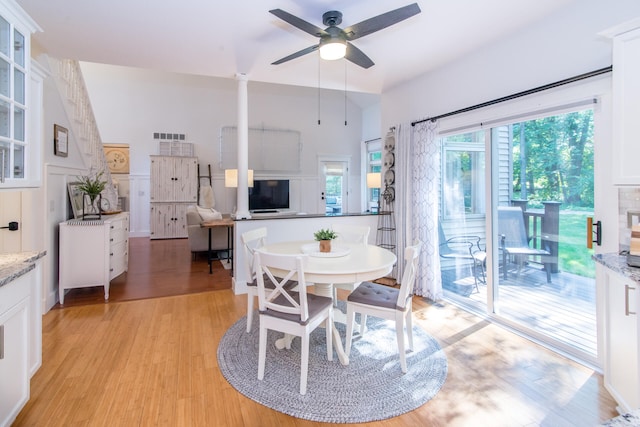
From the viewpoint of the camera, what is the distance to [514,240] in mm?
3176

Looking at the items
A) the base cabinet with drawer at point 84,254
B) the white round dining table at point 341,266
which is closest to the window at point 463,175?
the white round dining table at point 341,266

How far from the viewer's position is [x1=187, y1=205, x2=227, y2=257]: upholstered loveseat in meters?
5.63

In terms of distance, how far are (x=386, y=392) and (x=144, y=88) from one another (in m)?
→ 8.71

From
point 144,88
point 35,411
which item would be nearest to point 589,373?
point 35,411

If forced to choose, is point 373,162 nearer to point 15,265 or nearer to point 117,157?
point 117,157

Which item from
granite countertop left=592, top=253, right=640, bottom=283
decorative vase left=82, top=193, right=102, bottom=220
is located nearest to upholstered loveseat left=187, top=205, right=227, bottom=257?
decorative vase left=82, top=193, right=102, bottom=220

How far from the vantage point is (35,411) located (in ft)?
6.34

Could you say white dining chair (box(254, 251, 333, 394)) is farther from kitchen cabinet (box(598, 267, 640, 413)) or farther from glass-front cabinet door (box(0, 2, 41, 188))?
A: kitchen cabinet (box(598, 267, 640, 413))

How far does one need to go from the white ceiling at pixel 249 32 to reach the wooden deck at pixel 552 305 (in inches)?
86.3

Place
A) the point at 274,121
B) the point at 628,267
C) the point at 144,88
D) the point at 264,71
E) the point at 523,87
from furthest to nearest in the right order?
the point at 274,121, the point at 144,88, the point at 264,71, the point at 523,87, the point at 628,267

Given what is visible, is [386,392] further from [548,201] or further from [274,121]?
[274,121]

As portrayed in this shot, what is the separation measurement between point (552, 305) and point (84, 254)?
4.81 m

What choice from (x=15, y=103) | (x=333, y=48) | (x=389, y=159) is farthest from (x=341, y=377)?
(x=389, y=159)

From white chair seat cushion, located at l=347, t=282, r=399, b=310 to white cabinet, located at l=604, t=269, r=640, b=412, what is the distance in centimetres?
125
